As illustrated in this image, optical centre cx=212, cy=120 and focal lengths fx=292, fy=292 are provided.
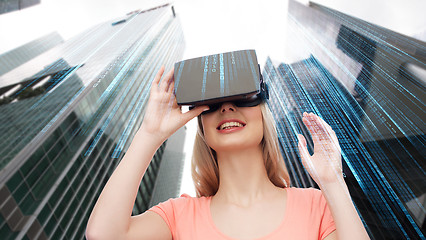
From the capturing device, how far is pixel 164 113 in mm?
2475

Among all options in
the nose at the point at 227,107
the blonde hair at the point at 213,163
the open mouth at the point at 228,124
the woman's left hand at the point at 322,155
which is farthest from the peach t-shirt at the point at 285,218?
the nose at the point at 227,107

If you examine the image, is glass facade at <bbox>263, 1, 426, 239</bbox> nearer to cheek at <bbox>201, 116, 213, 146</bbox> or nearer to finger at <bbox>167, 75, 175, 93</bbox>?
cheek at <bbox>201, 116, 213, 146</bbox>

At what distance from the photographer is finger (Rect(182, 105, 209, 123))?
2484 mm

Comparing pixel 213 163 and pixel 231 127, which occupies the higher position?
pixel 231 127

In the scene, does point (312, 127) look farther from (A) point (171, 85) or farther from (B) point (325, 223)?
(A) point (171, 85)

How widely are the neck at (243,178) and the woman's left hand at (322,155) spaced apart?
1.76 ft

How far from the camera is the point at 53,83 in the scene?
29344 millimetres

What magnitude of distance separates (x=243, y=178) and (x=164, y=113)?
3.28 ft

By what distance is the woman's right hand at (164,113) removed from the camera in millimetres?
2392

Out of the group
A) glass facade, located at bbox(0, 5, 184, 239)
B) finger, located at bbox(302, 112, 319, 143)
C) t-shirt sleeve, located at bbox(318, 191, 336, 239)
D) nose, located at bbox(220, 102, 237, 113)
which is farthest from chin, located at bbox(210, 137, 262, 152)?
glass facade, located at bbox(0, 5, 184, 239)

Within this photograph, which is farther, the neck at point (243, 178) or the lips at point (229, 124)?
the neck at point (243, 178)

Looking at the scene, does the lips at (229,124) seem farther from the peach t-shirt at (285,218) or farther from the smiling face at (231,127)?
the peach t-shirt at (285,218)

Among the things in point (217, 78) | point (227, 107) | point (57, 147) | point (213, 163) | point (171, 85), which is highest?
point (217, 78)

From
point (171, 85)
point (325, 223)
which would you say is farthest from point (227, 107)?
point (325, 223)
